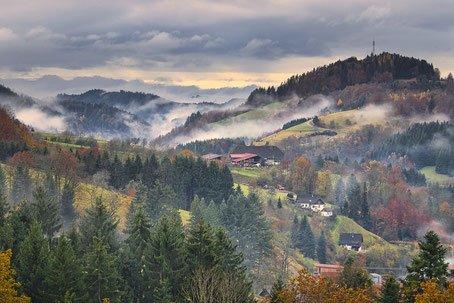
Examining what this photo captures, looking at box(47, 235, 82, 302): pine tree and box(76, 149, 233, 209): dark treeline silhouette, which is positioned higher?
box(47, 235, 82, 302): pine tree

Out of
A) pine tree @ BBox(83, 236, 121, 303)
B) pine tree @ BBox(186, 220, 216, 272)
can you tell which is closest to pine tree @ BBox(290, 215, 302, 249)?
pine tree @ BBox(186, 220, 216, 272)

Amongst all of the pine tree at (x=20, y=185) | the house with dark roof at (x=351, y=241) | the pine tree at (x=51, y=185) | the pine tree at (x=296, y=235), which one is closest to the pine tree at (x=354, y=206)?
the house with dark roof at (x=351, y=241)

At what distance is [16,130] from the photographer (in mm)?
196875

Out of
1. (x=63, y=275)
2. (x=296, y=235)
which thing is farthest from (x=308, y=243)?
(x=63, y=275)

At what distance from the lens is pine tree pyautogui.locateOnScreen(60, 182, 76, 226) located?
387 ft

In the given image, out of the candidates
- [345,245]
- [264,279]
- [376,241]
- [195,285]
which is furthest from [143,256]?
[376,241]

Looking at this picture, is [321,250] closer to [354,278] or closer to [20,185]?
[20,185]

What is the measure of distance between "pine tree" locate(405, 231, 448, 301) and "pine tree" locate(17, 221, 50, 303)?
2813cm

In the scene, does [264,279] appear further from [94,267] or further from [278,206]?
[278,206]

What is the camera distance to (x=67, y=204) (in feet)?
389

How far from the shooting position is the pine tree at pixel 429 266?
2188 inches

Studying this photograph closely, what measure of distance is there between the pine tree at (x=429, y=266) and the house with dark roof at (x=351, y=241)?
354 feet

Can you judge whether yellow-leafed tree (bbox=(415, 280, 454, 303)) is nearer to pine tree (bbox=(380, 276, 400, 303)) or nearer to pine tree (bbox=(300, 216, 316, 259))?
pine tree (bbox=(380, 276, 400, 303))

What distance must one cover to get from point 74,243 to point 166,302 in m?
13.4
